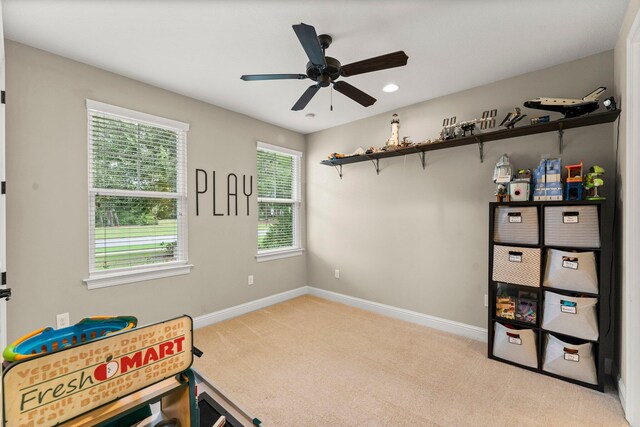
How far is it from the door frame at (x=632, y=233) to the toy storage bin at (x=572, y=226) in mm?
277

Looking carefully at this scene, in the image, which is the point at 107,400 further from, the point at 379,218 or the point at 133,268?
the point at 379,218

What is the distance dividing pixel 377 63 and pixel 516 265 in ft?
6.42

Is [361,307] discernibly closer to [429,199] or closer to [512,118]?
[429,199]

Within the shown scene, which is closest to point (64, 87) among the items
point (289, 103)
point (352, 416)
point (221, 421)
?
point (289, 103)

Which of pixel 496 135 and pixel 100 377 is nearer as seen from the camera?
pixel 100 377

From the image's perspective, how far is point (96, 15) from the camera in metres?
1.87

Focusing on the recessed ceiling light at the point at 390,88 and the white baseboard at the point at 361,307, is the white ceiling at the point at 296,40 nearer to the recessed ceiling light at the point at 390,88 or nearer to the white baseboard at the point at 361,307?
the recessed ceiling light at the point at 390,88

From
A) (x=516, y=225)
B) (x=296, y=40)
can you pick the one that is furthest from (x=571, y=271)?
(x=296, y=40)

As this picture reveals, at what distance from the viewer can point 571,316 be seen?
2.14 m

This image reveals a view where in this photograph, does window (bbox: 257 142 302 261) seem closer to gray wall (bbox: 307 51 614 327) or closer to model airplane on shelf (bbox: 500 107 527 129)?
gray wall (bbox: 307 51 614 327)

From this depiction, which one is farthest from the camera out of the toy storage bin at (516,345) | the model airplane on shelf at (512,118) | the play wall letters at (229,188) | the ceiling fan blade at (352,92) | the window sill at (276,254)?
the window sill at (276,254)

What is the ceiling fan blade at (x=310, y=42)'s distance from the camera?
4.72 ft

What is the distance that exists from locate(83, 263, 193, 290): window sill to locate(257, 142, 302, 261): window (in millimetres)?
1044

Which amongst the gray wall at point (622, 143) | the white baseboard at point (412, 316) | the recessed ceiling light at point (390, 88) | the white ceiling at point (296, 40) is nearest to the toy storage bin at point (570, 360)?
the gray wall at point (622, 143)
